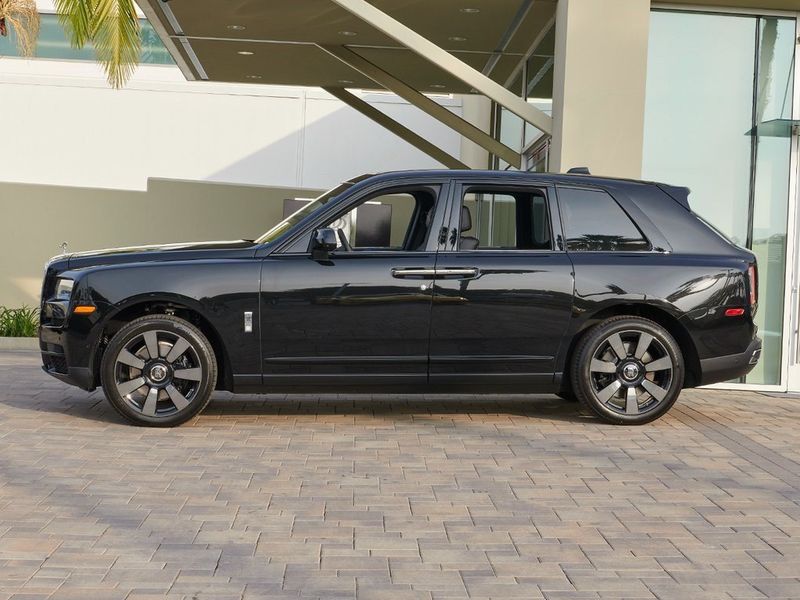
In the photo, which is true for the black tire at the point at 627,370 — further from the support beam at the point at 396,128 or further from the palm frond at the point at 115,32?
the support beam at the point at 396,128

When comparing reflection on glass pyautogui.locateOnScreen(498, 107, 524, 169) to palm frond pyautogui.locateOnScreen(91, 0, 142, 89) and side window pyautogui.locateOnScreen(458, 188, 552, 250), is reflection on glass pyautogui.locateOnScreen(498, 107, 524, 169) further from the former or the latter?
side window pyautogui.locateOnScreen(458, 188, 552, 250)

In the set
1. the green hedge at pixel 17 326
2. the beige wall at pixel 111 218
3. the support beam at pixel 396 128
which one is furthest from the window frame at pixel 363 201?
the beige wall at pixel 111 218

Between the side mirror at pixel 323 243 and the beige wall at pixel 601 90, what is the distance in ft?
10.9

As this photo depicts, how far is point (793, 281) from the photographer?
38.2 feet

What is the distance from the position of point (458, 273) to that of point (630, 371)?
149cm

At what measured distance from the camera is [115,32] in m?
14.4

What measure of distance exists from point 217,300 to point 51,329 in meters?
1.25

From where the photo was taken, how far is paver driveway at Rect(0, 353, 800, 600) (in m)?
4.75

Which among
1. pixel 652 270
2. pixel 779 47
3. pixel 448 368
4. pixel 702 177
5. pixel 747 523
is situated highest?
pixel 779 47

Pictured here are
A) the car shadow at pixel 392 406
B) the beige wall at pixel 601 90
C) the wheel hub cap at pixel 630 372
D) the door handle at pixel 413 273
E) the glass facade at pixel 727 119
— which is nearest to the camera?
the door handle at pixel 413 273

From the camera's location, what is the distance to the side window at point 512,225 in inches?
336

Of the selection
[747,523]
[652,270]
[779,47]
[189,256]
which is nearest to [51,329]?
[189,256]

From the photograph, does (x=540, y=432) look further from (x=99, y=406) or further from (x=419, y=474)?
(x=99, y=406)

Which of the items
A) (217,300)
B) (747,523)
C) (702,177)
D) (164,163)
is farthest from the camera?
(164,163)
